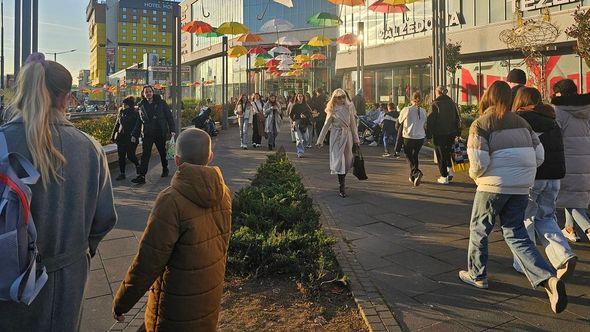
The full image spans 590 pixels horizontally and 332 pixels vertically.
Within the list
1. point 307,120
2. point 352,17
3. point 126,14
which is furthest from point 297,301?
point 126,14

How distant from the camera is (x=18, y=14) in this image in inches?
186

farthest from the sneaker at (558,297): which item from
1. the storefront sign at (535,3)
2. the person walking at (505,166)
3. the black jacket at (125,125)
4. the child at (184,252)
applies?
the storefront sign at (535,3)

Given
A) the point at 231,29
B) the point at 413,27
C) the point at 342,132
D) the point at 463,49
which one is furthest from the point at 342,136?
the point at 413,27

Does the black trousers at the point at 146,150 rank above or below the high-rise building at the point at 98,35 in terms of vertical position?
below

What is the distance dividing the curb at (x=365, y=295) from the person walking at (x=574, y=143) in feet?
7.13

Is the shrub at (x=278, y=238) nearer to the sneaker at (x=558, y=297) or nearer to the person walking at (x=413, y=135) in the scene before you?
the sneaker at (x=558, y=297)

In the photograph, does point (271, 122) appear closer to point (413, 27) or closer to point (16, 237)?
point (16, 237)

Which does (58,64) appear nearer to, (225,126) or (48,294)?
(48,294)

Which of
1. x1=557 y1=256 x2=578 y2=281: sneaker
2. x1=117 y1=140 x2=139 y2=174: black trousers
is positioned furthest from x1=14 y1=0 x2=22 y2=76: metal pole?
x1=117 y1=140 x2=139 y2=174: black trousers

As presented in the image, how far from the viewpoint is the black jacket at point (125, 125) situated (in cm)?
1007

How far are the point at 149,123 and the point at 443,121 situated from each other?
540 cm

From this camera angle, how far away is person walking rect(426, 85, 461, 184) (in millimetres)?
9453

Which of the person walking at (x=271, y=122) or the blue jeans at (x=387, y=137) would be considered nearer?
the blue jeans at (x=387, y=137)

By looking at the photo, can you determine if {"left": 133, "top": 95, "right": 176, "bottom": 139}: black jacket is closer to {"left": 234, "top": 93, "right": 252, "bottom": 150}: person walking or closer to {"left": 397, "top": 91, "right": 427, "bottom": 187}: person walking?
{"left": 397, "top": 91, "right": 427, "bottom": 187}: person walking
